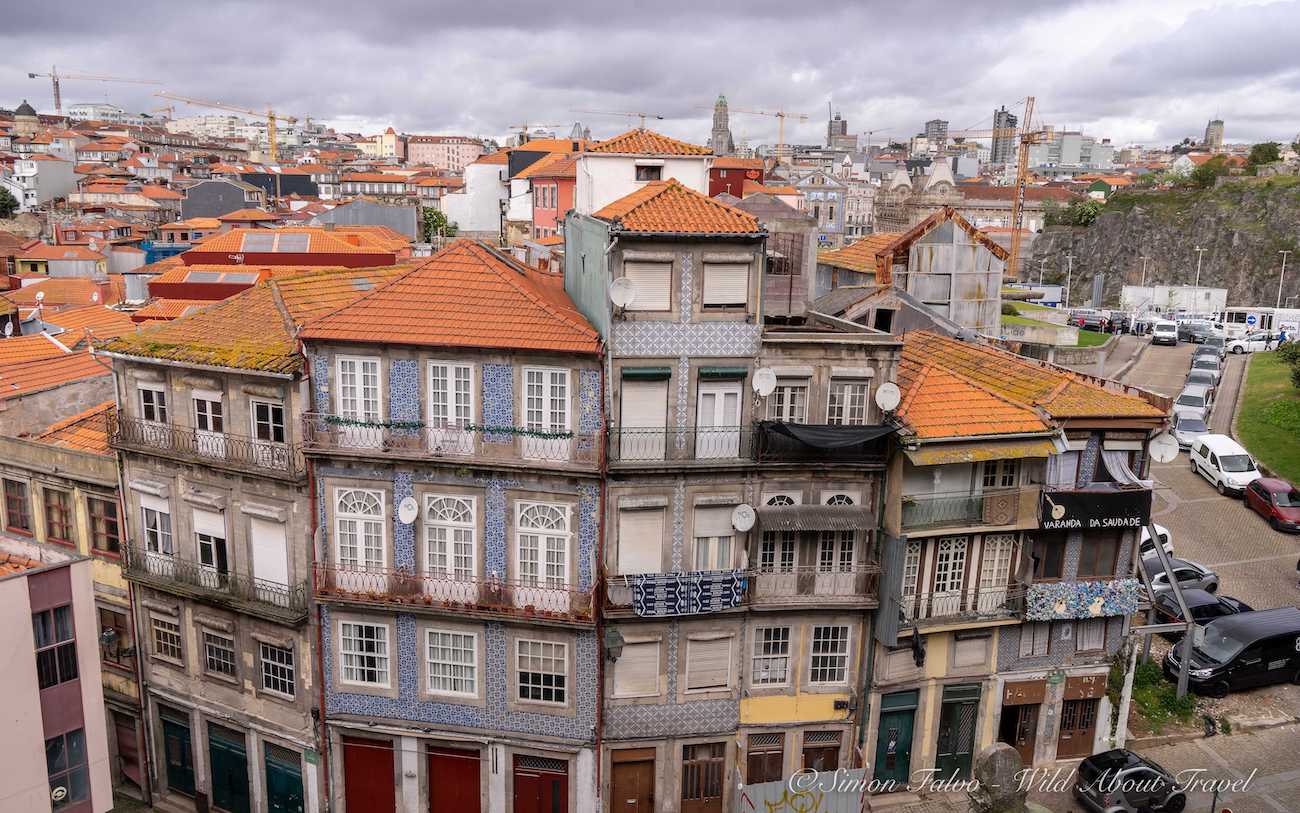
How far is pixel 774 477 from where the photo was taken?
2511cm

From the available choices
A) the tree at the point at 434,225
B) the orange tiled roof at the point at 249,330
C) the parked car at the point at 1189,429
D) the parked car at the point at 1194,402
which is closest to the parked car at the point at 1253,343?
the parked car at the point at 1194,402

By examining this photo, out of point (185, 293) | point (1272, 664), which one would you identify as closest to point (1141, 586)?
point (1272, 664)

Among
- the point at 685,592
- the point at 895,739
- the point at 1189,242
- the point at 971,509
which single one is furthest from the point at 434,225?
the point at 1189,242

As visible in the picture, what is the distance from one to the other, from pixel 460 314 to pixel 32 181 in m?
137

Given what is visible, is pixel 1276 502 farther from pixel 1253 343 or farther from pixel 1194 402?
pixel 1253 343

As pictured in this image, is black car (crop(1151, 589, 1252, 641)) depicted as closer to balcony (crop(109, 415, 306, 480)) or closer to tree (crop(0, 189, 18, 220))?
balcony (crop(109, 415, 306, 480))

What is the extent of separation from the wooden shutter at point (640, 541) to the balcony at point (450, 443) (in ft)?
6.41

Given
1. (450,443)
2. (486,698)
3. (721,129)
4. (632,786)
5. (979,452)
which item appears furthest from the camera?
(721,129)

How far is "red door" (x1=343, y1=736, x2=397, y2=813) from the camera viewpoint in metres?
26.1

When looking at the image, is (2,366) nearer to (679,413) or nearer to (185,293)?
(185,293)

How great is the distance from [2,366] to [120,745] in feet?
43.4

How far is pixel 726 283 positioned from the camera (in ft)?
79.2

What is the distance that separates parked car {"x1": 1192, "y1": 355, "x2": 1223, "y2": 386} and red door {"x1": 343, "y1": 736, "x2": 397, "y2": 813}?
60.5 m

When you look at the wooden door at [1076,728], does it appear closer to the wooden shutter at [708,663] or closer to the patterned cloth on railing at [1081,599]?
the patterned cloth on railing at [1081,599]
